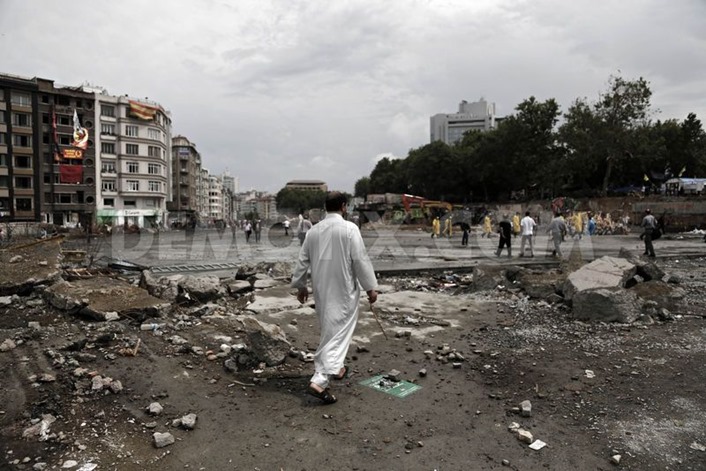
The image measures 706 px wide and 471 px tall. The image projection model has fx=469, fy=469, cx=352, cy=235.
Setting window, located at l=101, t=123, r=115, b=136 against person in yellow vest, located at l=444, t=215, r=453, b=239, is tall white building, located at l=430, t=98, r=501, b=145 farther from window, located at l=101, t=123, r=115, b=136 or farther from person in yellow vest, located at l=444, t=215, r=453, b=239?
person in yellow vest, located at l=444, t=215, r=453, b=239

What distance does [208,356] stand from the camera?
4992 millimetres

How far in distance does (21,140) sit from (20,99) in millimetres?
4726

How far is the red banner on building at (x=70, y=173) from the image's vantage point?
5800 centimetres

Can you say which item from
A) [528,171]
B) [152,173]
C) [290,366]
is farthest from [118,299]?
[152,173]

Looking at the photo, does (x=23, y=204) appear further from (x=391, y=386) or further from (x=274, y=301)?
(x=391, y=386)

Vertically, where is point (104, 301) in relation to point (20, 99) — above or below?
below

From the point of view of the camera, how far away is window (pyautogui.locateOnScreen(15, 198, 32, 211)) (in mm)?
54688

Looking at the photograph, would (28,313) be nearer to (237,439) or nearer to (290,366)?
(290,366)

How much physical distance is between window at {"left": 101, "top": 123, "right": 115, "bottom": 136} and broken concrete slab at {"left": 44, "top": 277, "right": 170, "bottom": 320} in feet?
206

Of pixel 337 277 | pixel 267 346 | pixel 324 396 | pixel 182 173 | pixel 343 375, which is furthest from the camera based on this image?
pixel 182 173

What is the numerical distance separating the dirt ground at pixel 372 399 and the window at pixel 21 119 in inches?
2386

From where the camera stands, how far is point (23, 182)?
55406 mm

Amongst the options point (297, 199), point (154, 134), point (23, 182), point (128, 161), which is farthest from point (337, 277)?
point (297, 199)

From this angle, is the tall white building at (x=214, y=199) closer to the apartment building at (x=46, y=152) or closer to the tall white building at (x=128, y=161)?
the tall white building at (x=128, y=161)
